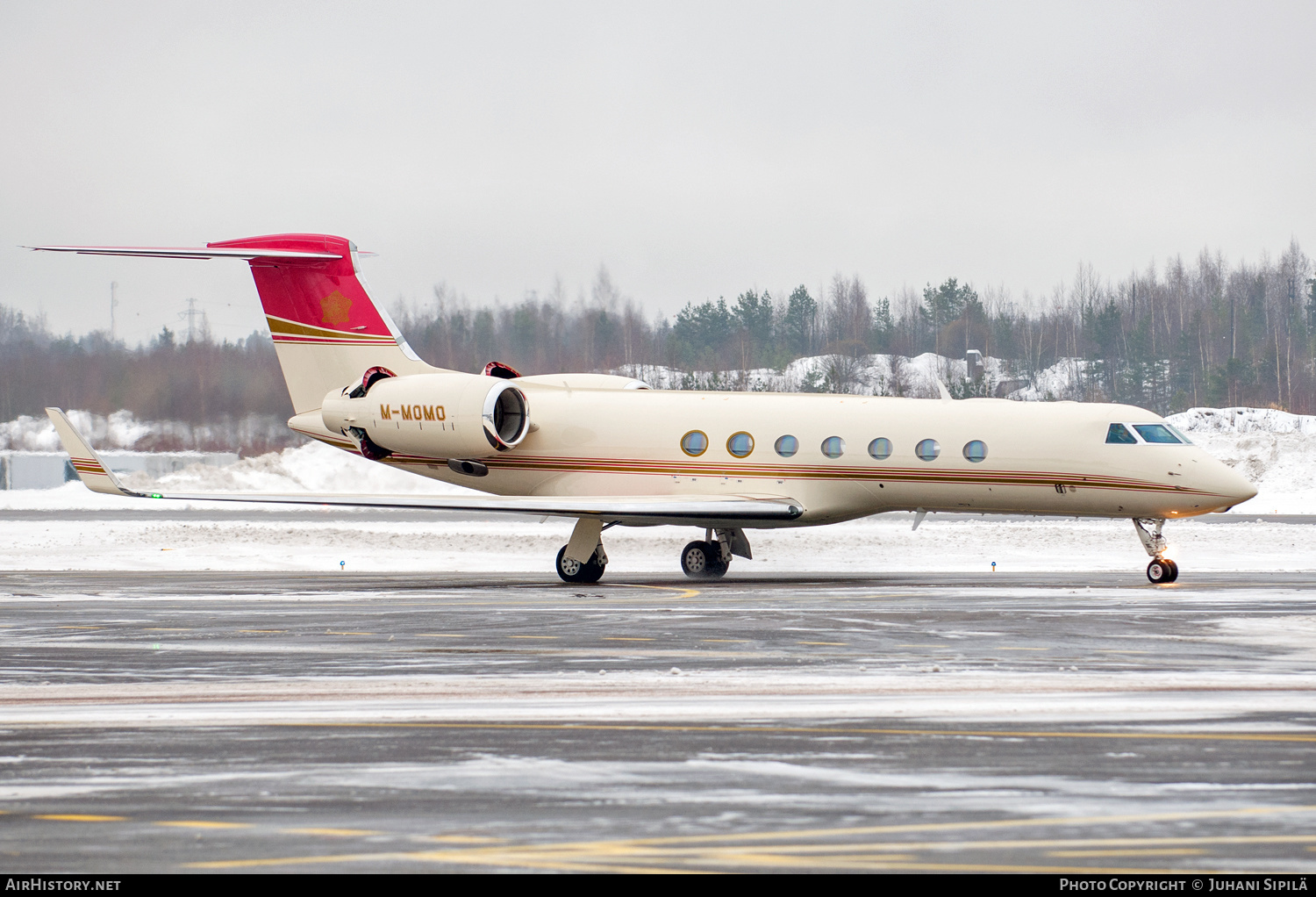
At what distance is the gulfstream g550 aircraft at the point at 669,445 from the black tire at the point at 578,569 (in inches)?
1.1

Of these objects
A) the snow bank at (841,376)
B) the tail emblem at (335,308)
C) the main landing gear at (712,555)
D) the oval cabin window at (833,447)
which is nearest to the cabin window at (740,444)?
the oval cabin window at (833,447)

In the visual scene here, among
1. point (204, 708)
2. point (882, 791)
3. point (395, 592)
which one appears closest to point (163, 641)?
point (204, 708)

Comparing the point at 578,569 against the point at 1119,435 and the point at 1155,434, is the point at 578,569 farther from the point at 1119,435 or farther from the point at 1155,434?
the point at 1155,434

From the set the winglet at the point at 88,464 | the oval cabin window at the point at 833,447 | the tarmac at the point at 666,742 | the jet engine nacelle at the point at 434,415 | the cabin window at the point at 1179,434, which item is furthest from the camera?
the jet engine nacelle at the point at 434,415

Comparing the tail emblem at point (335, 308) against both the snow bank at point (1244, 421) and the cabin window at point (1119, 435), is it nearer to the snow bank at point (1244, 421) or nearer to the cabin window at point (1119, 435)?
the cabin window at point (1119, 435)

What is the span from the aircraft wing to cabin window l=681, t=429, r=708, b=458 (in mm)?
1004

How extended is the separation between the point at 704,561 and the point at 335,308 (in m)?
7.98

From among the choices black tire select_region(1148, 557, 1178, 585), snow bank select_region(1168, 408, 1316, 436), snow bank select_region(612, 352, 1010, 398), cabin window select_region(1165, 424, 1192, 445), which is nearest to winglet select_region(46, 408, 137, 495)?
black tire select_region(1148, 557, 1178, 585)

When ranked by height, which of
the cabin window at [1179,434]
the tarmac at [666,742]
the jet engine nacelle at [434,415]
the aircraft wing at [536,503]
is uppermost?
the jet engine nacelle at [434,415]

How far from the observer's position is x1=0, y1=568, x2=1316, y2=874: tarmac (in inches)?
223

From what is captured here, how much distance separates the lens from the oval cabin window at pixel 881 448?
20922mm

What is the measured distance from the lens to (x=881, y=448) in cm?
2095

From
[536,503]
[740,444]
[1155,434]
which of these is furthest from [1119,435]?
[536,503]

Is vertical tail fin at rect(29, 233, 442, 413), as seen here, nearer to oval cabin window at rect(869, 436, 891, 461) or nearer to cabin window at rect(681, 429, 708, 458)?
cabin window at rect(681, 429, 708, 458)
